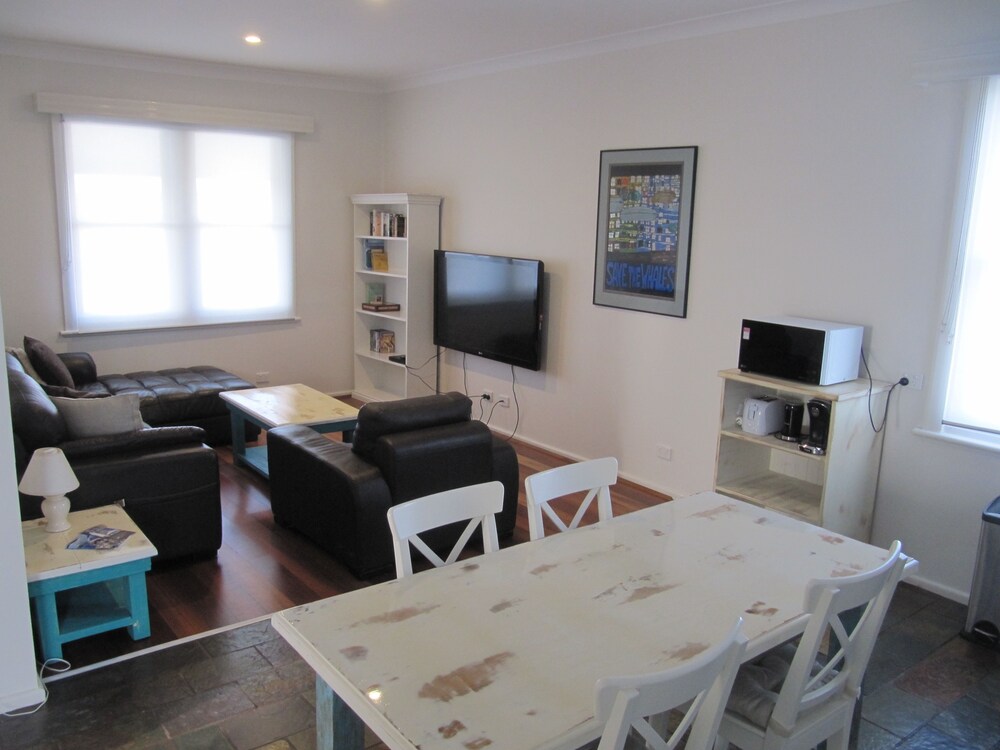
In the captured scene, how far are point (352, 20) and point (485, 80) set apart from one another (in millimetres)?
1534

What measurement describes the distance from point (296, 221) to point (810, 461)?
4.67 m

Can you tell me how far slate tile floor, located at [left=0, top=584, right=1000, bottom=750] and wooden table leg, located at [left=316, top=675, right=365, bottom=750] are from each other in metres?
0.75

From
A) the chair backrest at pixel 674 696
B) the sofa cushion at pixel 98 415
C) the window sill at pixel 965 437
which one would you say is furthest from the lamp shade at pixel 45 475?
the window sill at pixel 965 437

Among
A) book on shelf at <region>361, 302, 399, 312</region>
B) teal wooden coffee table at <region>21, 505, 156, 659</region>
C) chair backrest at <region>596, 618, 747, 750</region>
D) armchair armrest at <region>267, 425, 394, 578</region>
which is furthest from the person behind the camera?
book on shelf at <region>361, 302, 399, 312</region>

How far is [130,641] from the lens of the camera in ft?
9.93

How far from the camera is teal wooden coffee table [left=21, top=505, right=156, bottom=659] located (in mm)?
2777

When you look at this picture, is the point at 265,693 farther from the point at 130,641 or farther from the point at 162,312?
the point at 162,312

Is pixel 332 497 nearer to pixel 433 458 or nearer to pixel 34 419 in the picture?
pixel 433 458

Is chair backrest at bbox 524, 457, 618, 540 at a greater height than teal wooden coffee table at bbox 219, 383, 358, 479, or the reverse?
chair backrest at bbox 524, 457, 618, 540

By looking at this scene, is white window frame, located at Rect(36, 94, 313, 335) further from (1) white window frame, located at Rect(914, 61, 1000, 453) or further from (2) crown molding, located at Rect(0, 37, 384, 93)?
(1) white window frame, located at Rect(914, 61, 1000, 453)

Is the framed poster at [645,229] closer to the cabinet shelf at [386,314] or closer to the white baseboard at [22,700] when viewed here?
the cabinet shelf at [386,314]

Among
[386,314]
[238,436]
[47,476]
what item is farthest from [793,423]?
[386,314]

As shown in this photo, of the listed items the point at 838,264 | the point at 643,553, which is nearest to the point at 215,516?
the point at 643,553

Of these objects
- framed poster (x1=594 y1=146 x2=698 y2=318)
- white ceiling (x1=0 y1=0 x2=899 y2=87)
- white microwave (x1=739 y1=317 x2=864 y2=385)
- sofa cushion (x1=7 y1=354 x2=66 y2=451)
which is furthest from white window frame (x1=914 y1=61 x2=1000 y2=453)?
sofa cushion (x1=7 y1=354 x2=66 y2=451)
